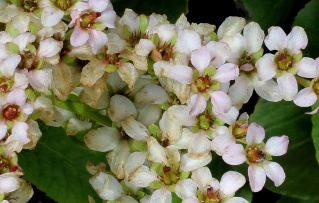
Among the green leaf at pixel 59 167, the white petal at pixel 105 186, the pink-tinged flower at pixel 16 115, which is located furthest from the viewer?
the green leaf at pixel 59 167

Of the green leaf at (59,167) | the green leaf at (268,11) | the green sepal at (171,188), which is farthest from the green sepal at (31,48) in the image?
the green leaf at (268,11)

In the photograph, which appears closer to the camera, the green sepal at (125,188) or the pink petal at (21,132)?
the pink petal at (21,132)

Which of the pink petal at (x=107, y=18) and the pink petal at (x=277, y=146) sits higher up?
the pink petal at (x=107, y=18)

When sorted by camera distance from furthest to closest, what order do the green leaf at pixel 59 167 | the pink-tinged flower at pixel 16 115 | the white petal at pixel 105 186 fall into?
the green leaf at pixel 59 167 < the white petal at pixel 105 186 < the pink-tinged flower at pixel 16 115

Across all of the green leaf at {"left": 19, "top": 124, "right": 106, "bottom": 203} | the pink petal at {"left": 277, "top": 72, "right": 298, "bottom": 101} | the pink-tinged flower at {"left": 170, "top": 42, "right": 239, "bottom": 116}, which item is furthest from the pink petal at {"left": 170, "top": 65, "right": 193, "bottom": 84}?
the green leaf at {"left": 19, "top": 124, "right": 106, "bottom": 203}

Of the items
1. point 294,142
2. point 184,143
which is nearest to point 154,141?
point 184,143

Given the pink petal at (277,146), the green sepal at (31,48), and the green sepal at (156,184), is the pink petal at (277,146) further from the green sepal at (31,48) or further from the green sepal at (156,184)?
the green sepal at (31,48)

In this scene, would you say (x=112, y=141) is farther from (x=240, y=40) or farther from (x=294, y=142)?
(x=294, y=142)
